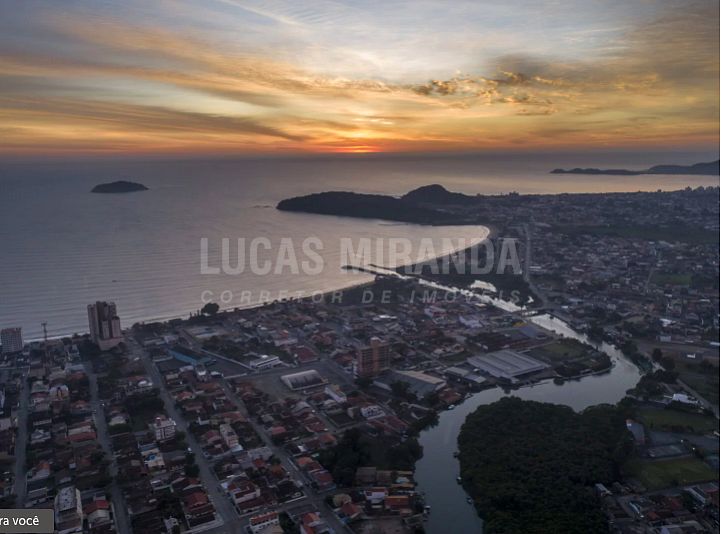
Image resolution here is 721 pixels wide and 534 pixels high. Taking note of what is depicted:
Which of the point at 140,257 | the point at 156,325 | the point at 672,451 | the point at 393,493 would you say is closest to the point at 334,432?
the point at 393,493

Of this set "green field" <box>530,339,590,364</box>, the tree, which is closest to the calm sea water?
the tree

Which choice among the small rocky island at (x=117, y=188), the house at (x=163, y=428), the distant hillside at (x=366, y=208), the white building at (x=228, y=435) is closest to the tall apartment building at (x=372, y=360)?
the white building at (x=228, y=435)

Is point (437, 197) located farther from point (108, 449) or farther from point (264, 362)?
point (108, 449)

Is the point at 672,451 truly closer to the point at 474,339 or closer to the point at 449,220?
the point at 474,339

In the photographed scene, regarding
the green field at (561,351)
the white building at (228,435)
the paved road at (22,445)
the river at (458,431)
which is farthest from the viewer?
the green field at (561,351)

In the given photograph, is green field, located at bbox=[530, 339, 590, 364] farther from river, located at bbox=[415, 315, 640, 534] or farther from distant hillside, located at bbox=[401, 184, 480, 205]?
distant hillside, located at bbox=[401, 184, 480, 205]

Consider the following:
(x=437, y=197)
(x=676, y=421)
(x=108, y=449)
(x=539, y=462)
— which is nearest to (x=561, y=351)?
(x=676, y=421)

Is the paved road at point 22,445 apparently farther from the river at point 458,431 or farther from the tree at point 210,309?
the river at point 458,431
